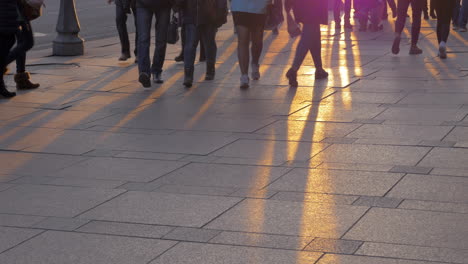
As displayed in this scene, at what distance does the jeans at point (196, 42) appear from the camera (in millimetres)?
11328

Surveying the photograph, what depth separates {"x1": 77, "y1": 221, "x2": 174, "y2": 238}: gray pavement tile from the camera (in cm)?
547

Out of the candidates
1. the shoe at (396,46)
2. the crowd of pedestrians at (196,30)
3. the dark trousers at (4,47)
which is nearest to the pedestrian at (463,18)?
the shoe at (396,46)

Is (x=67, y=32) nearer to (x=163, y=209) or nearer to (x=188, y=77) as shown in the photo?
(x=188, y=77)

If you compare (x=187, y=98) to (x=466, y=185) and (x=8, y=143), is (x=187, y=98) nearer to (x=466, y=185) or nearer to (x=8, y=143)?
(x=8, y=143)

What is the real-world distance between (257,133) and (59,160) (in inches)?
69.2

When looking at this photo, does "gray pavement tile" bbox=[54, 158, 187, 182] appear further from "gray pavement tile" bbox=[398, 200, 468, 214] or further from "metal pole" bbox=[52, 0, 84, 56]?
"metal pole" bbox=[52, 0, 84, 56]

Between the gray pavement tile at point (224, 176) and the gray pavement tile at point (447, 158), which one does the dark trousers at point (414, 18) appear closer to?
the gray pavement tile at point (447, 158)

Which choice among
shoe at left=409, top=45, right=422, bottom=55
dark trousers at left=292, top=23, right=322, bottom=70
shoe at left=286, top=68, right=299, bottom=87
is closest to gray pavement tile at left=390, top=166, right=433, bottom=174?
shoe at left=286, top=68, right=299, bottom=87

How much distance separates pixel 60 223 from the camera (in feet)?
18.9

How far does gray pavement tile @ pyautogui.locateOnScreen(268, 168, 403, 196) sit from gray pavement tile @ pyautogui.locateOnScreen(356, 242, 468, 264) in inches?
45.0

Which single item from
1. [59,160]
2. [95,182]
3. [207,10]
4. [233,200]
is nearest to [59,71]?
[207,10]

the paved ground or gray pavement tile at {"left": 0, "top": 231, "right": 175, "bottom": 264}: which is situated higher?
gray pavement tile at {"left": 0, "top": 231, "right": 175, "bottom": 264}

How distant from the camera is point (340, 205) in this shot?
597 cm

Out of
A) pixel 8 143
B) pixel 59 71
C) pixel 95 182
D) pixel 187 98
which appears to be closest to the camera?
pixel 95 182
